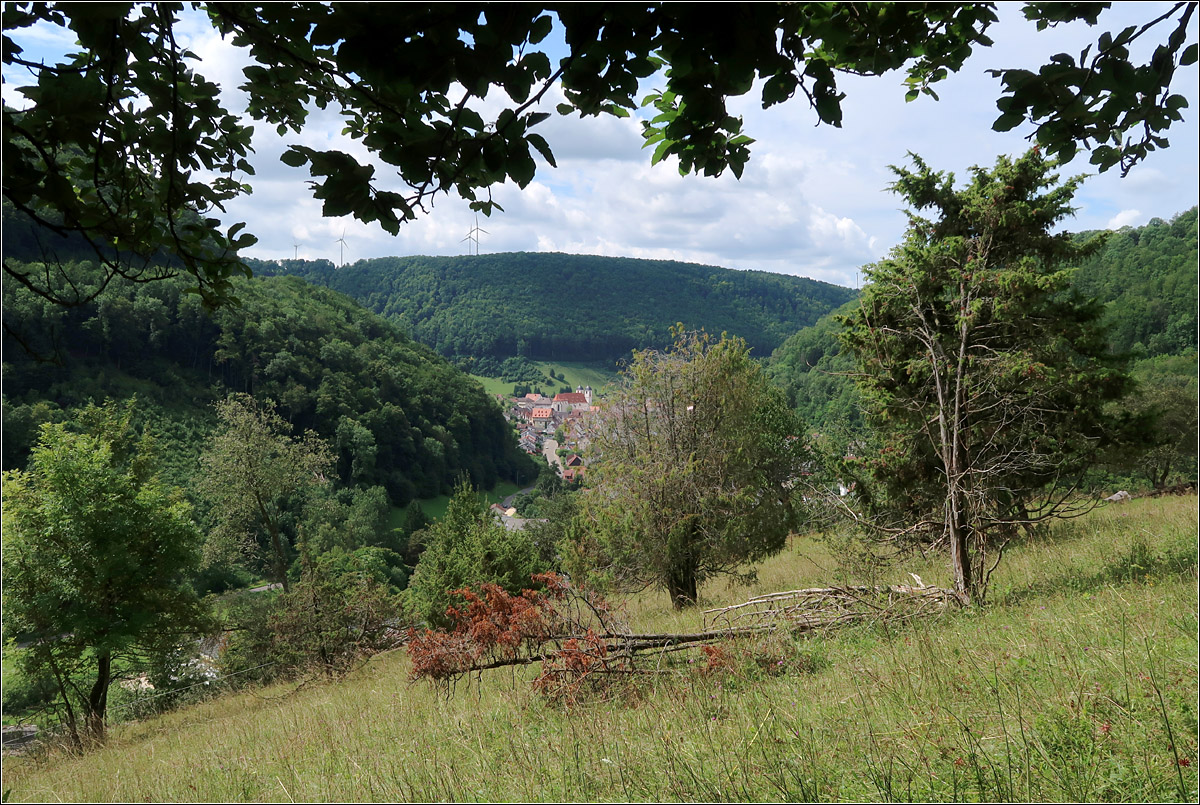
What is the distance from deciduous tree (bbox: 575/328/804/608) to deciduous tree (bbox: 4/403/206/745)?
11.1m

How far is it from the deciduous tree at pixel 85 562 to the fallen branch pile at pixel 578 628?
1184 cm

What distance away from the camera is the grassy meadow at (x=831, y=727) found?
Answer: 2.85 meters

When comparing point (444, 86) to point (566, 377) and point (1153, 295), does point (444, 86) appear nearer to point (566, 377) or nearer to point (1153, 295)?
point (1153, 295)

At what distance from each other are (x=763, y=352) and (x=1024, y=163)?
159210mm

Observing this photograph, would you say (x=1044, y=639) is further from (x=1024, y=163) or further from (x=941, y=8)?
(x=1024, y=163)

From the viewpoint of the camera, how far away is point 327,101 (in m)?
2.89

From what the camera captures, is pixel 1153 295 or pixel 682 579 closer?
pixel 682 579

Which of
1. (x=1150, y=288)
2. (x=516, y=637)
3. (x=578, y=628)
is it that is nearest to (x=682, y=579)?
(x=578, y=628)

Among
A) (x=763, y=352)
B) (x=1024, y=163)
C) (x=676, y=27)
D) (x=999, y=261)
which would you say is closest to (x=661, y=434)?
(x=999, y=261)

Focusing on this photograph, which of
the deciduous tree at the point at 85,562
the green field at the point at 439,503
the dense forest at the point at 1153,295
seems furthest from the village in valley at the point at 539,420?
the deciduous tree at the point at 85,562

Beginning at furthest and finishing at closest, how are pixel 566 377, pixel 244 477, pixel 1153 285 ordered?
pixel 566 377, pixel 1153 285, pixel 244 477

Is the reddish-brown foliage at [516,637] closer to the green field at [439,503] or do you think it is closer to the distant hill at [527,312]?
the green field at [439,503]

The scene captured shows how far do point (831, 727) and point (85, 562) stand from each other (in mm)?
17128

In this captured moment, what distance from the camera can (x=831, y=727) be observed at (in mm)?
3580
